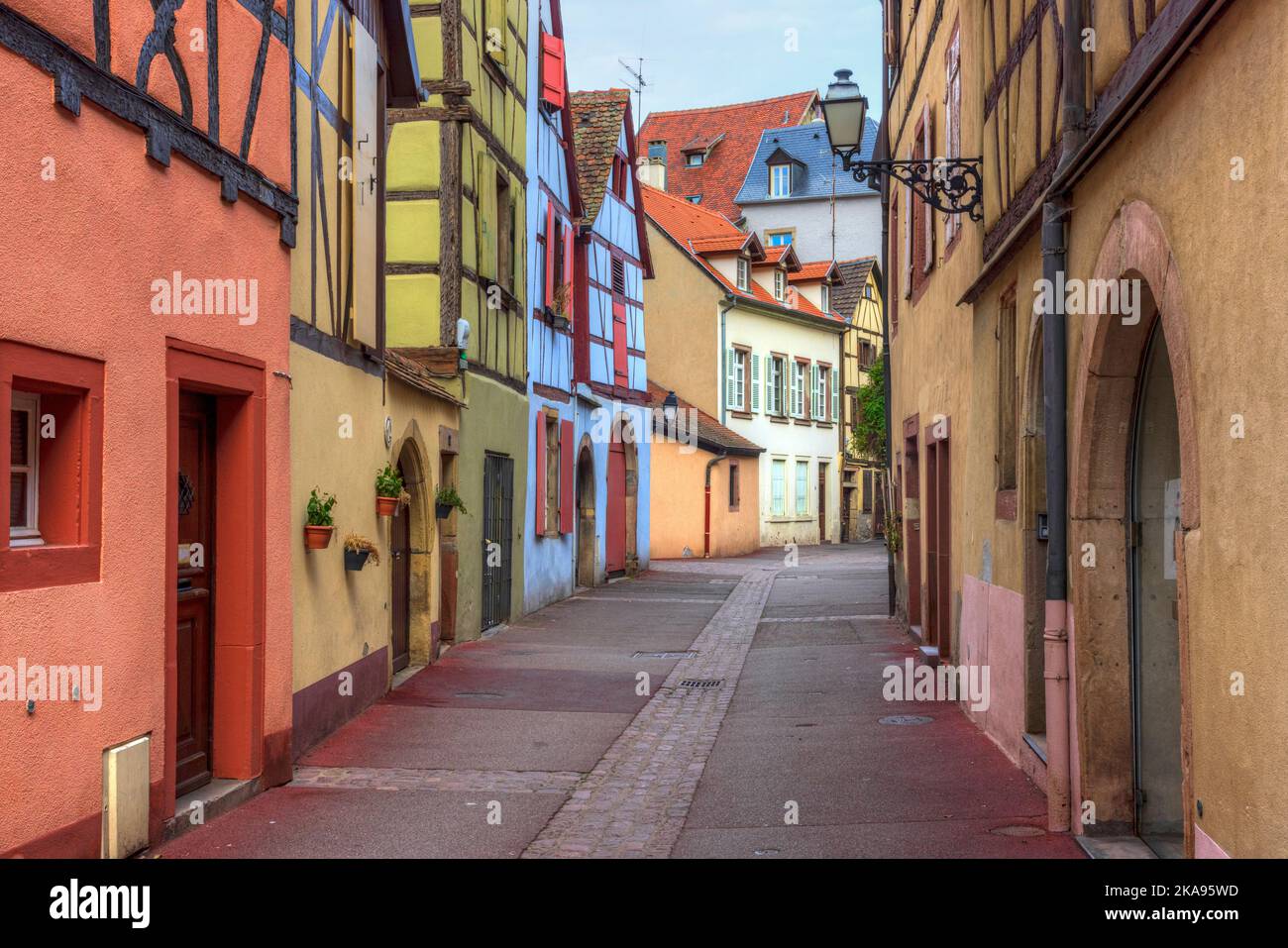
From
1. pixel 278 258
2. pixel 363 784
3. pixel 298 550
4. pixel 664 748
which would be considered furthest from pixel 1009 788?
pixel 278 258

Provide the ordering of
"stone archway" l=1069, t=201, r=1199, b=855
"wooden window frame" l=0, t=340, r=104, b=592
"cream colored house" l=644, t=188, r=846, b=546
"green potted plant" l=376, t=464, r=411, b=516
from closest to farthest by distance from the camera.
Result: 1. "wooden window frame" l=0, t=340, r=104, b=592
2. "stone archway" l=1069, t=201, r=1199, b=855
3. "green potted plant" l=376, t=464, r=411, b=516
4. "cream colored house" l=644, t=188, r=846, b=546

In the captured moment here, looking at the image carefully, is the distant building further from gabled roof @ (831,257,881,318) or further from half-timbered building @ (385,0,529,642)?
half-timbered building @ (385,0,529,642)

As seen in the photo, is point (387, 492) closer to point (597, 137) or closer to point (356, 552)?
point (356, 552)

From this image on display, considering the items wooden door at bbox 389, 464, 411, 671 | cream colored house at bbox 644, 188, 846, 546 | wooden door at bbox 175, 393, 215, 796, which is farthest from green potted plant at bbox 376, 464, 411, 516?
cream colored house at bbox 644, 188, 846, 546

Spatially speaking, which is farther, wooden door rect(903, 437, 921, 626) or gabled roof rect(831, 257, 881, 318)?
gabled roof rect(831, 257, 881, 318)

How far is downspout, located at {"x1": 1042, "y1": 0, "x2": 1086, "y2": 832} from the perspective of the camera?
7004 mm

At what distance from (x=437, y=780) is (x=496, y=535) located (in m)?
9.00

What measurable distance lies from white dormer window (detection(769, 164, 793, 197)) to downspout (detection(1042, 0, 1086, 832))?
4995 centimetres

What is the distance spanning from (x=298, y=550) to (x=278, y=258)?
1.87 metres

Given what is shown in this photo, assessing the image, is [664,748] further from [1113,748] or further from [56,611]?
[56,611]

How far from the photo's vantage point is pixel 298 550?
8.97m

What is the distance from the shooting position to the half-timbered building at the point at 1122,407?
4.27m

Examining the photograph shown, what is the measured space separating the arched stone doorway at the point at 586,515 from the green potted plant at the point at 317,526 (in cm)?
1503

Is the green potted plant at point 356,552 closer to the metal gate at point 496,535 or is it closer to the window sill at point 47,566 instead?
the window sill at point 47,566
